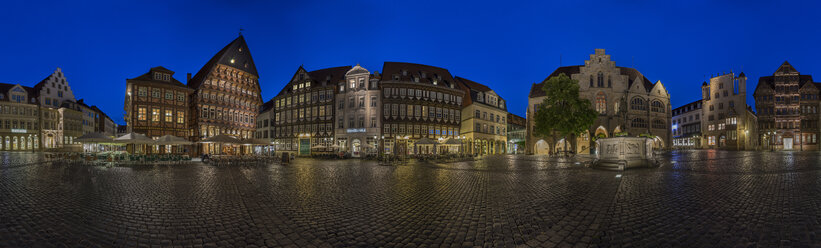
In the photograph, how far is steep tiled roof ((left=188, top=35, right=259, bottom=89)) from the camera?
4859cm

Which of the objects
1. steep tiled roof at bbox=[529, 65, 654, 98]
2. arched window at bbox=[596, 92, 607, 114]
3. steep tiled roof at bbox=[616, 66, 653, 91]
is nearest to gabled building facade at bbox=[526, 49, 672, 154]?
arched window at bbox=[596, 92, 607, 114]

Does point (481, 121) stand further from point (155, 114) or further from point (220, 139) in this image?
point (155, 114)

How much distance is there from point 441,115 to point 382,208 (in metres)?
40.3

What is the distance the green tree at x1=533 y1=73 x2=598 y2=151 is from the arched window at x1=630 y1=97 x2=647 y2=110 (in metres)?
22.7

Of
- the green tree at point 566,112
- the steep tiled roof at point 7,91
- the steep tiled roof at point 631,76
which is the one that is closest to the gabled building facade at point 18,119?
the steep tiled roof at point 7,91

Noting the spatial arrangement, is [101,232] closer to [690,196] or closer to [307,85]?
[690,196]

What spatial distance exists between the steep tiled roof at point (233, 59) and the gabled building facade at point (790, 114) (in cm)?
9070

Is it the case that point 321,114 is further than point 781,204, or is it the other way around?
point 321,114

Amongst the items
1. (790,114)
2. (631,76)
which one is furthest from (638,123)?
(790,114)

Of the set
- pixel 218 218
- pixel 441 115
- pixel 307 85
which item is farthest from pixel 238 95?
pixel 218 218

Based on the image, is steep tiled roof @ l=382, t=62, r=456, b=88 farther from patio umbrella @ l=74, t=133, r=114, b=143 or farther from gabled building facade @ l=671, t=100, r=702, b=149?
gabled building facade @ l=671, t=100, r=702, b=149

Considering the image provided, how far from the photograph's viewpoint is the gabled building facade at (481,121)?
4906cm

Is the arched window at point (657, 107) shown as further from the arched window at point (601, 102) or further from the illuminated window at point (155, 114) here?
the illuminated window at point (155, 114)

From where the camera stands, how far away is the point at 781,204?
8.05 meters
